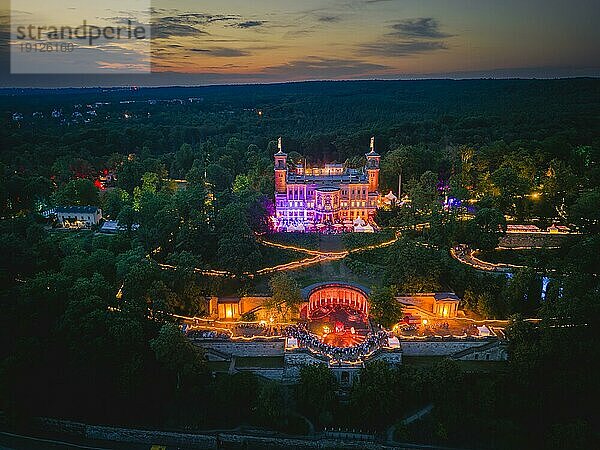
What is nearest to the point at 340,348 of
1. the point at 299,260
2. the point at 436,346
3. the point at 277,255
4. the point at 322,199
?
the point at 436,346

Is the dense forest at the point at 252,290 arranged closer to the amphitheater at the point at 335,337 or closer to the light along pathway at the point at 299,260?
the light along pathway at the point at 299,260

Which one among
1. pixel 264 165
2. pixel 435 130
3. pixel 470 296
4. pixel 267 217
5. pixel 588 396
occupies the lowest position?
pixel 588 396

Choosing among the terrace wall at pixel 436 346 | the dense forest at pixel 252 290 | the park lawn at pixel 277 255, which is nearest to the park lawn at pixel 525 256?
the dense forest at pixel 252 290

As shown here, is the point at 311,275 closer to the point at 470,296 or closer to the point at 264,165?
the point at 470,296

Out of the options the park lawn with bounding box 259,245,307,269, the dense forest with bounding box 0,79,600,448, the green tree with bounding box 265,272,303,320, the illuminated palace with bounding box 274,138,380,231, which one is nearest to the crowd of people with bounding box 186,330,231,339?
the dense forest with bounding box 0,79,600,448

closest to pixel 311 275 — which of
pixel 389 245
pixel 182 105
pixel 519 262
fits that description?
pixel 389 245

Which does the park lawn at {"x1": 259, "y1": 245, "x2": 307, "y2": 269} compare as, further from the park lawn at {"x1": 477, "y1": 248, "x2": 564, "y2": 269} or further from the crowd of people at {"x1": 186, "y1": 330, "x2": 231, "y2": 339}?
the park lawn at {"x1": 477, "y1": 248, "x2": 564, "y2": 269}
